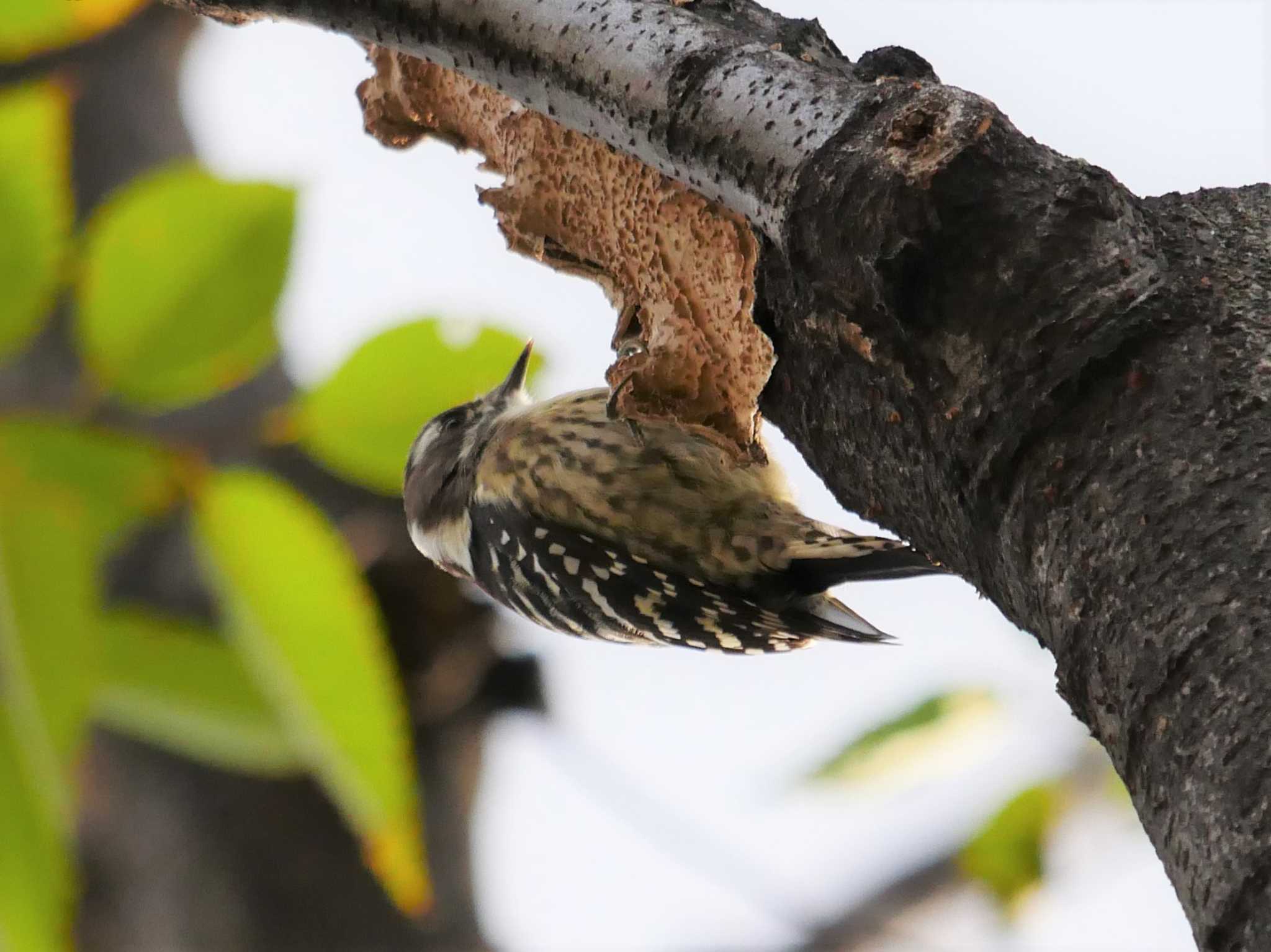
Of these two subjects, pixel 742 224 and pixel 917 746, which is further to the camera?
pixel 917 746

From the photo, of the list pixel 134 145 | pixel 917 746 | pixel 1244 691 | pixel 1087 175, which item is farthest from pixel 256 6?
pixel 134 145

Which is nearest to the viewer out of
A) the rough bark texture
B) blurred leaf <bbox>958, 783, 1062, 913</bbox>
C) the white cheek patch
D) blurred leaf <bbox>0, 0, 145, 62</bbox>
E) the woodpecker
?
blurred leaf <bbox>0, 0, 145, 62</bbox>

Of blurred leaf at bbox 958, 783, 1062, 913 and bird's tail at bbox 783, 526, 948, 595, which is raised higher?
bird's tail at bbox 783, 526, 948, 595

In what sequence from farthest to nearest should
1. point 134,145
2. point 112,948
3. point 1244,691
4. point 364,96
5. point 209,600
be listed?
point 134,145 → point 112,948 → point 209,600 → point 364,96 → point 1244,691

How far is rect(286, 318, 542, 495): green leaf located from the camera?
46.0 inches

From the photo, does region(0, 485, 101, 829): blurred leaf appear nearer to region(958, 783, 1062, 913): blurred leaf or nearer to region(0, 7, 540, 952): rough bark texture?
region(0, 7, 540, 952): rough bark texture

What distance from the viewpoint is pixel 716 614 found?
2.11 m

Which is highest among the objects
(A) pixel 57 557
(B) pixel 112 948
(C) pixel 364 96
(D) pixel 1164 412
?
(D) pixel 1164 412

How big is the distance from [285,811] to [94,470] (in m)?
1.83

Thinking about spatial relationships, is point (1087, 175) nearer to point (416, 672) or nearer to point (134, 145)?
point (416, 672)

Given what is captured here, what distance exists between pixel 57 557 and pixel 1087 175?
2.68 ft

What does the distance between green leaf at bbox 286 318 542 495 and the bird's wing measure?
951 millimetres

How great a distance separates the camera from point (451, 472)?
8.95 feet

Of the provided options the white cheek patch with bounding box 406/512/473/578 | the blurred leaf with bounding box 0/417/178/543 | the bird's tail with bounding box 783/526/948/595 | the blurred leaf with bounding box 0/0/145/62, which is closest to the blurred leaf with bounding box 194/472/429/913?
the blurred leaf with bounding box 0/417/178/543
